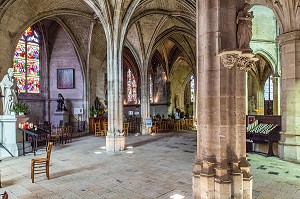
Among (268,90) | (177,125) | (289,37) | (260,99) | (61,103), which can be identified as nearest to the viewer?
(289,37)

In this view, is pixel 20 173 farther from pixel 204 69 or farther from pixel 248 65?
pixel 248 65

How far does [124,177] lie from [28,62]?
14088mm

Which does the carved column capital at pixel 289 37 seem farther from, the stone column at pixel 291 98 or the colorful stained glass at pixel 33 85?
the colorful stained glass at pixel 33 85

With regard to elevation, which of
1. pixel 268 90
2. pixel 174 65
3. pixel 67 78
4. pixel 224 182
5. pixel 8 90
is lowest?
pixel 224 182

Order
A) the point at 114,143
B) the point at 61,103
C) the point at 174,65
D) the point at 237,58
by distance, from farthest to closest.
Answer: the point at 174,65, the point at 61,103, the point at 114,143, the point at 237,58

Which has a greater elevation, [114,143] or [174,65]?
[174,65]

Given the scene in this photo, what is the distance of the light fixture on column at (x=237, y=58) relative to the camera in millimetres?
4117

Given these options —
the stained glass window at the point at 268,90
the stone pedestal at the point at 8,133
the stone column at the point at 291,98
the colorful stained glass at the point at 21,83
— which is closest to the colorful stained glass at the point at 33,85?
the colorful stained glass at the point at 21,83

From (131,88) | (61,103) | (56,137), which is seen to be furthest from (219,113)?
(131,88)

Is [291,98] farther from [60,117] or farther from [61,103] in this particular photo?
[60,117]

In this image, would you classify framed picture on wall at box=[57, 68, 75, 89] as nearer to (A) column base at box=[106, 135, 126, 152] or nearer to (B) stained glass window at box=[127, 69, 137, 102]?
(B) stained glass window at box=[127, 69, 137, 102]

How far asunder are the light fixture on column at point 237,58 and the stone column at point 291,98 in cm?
529

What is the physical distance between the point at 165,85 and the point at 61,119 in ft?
38.0

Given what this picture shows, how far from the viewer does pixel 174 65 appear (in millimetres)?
24328
